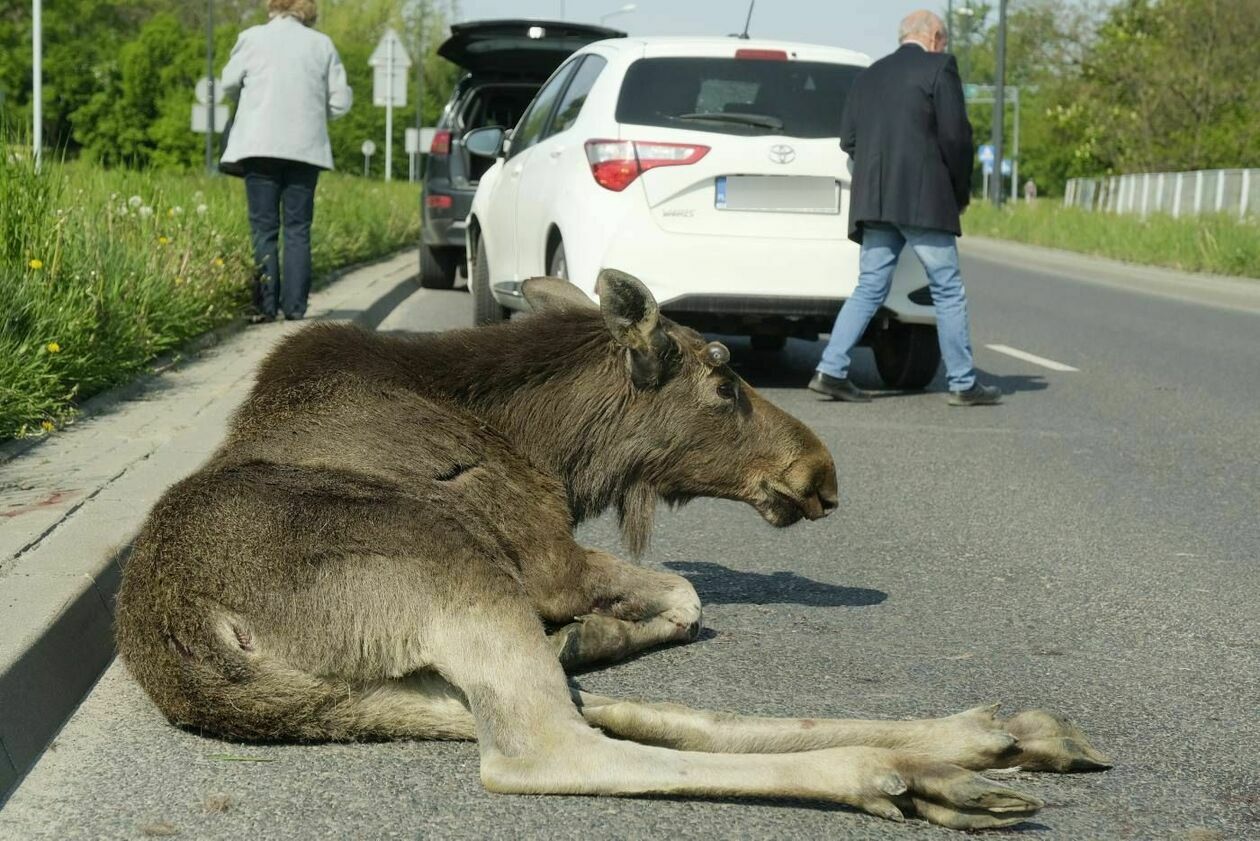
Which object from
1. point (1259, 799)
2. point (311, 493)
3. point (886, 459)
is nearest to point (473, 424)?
point (311, 493)

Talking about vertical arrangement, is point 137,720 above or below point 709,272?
below

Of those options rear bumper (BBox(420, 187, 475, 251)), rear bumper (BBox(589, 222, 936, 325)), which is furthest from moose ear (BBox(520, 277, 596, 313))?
rear bumper (BBox(420, 187, 475, 251))

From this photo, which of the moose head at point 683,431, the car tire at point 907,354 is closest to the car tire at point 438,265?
the car tire at point 907,354

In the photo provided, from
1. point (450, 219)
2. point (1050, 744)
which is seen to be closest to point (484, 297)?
point (450, 219)

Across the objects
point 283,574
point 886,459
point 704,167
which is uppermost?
point 704,167

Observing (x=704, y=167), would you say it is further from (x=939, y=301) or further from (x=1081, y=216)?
(x=1081, y=216)

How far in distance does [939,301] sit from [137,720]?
6.97 metres

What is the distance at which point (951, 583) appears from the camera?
5844 millimetres

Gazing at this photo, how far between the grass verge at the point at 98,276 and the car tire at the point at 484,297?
1.72 m

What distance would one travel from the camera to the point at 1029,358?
1341 cm

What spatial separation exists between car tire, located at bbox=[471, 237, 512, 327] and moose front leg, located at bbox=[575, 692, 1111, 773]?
29.8 feet

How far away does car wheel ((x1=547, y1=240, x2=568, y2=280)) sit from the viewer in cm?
1038

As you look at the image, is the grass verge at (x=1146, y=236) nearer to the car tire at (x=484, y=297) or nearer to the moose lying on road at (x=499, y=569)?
the car tire at (x=484, y=297)

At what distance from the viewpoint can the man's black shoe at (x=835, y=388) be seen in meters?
10.3
